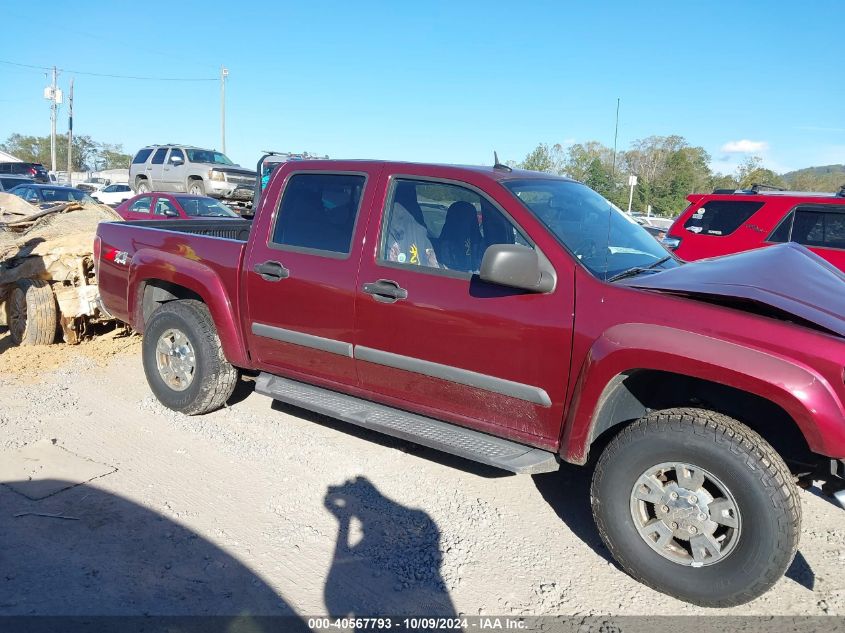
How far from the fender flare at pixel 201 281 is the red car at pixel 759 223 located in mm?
5393

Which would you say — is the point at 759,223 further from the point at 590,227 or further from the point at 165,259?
the point at 165,259

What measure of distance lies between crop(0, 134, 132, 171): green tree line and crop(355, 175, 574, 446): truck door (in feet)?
251

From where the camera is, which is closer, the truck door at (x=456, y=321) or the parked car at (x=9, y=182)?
the truck door at (x=456, y=321)

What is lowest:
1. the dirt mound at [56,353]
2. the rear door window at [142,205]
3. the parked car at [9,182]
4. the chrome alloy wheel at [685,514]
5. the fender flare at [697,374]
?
the dirt mound at [56,353]

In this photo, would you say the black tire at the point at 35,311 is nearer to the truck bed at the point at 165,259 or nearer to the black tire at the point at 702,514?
the truck bed at the point at 165,259

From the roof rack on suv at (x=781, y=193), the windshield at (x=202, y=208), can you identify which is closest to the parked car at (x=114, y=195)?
the windshield at (x=202, y=208)

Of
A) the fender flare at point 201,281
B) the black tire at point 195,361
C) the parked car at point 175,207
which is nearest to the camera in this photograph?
the fender flare at point 201,281

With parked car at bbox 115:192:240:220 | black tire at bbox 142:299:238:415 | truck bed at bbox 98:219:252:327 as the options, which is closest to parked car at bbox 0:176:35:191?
parked car at bbox 115:192:240:220

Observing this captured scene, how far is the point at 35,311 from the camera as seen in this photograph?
6652 mm

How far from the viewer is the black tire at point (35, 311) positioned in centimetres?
666

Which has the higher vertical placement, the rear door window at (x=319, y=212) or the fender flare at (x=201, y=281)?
the rear door window at (x=319, y=212)

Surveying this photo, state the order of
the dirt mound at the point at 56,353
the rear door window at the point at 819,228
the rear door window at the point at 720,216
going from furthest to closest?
the rear door window at the point at 720,216, the rear door window at the point at 819,228, the dirt mound at the point at 56,353

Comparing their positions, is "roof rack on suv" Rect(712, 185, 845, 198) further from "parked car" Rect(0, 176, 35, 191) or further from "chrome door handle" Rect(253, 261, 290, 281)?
"parked car" Rect(0, 176, 35, 191)

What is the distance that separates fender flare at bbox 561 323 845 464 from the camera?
2.68m
